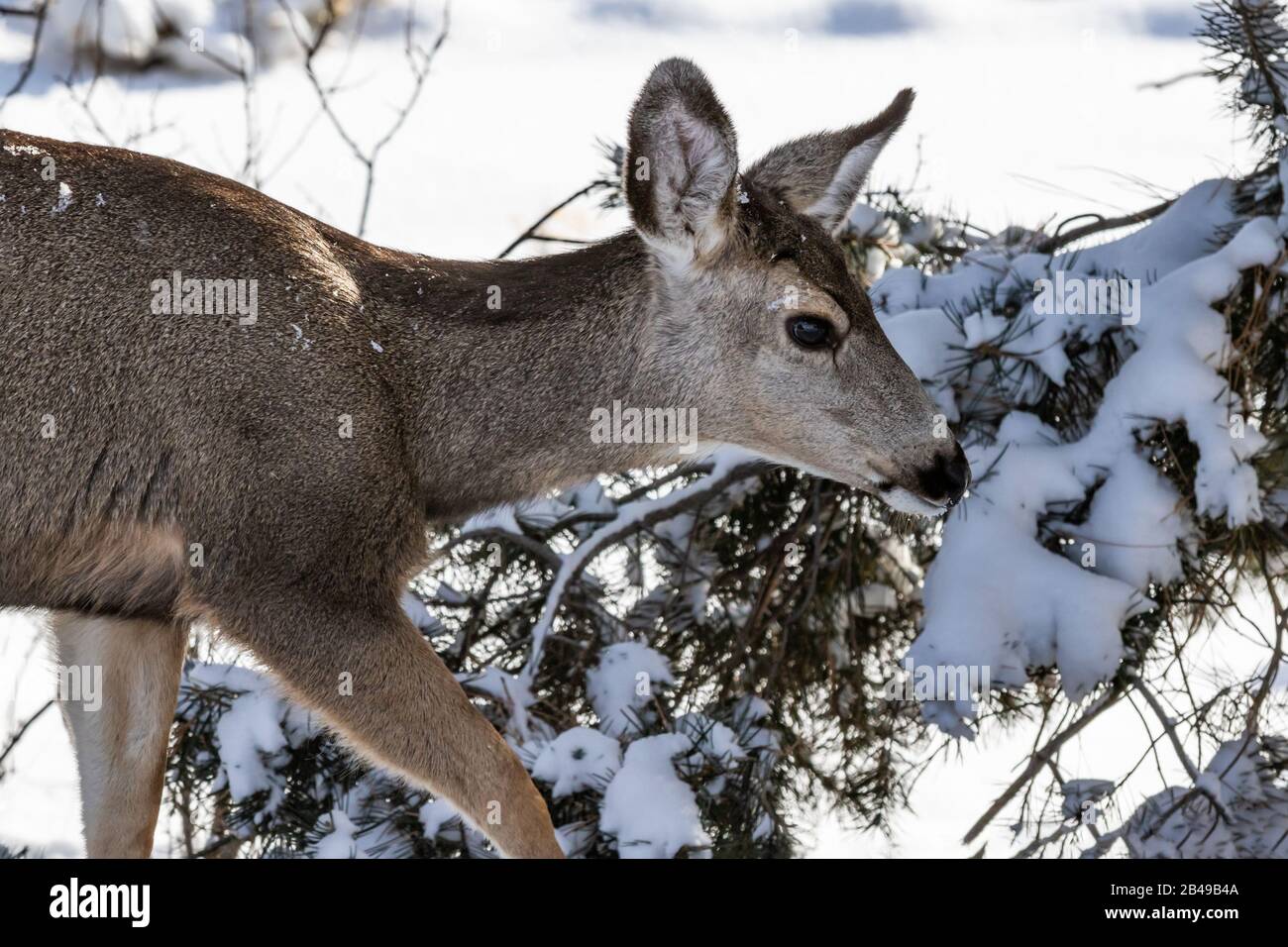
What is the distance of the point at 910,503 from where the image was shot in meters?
5.11

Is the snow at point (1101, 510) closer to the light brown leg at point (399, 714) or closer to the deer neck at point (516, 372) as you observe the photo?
the deer neck at point (516, 372)

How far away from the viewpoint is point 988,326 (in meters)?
5.77

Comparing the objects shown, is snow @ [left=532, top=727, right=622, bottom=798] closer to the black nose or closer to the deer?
the deer

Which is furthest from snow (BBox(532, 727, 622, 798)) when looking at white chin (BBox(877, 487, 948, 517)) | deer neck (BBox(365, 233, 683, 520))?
white chin (BBox(877, 487, 948, 517))

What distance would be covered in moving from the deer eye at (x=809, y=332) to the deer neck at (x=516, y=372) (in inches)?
16.8

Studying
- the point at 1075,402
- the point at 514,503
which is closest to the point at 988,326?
the point at 1075,402

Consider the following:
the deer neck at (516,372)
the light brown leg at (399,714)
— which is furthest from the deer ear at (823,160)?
the light brown leg at (399,714)

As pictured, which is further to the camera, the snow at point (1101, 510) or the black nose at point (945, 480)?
the snow at point (1101, 510)

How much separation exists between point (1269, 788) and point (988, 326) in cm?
188

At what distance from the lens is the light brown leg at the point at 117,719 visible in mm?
5328

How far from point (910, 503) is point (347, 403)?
69.7 inches

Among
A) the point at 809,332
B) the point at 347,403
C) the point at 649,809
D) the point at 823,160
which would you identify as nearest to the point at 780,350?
the point at 809,332

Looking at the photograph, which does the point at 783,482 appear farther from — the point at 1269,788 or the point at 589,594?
the point at 1269,788

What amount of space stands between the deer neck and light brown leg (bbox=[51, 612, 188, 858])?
44.3 inches
